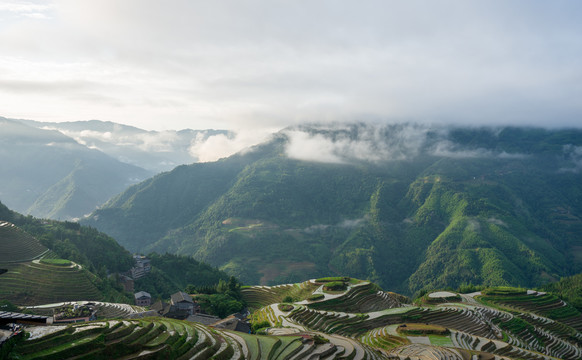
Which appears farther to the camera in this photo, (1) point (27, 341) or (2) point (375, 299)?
(2) point (375, 299)

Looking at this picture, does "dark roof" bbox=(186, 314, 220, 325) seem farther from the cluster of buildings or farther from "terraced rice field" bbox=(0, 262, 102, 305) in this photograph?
"terraced rice field" bbox=(0, 262, 102, 305)

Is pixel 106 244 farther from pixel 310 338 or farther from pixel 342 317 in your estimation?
pixel 310 338

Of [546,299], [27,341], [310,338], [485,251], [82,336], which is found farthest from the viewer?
[485,251]

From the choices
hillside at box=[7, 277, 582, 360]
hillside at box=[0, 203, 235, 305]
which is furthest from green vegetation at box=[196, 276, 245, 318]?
hillside at box=[0, 203, 235, 305]

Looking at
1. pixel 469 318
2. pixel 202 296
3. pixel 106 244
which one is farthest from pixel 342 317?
pixel 106 244

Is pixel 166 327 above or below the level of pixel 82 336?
below

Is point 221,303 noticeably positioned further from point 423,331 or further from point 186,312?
point 423,331

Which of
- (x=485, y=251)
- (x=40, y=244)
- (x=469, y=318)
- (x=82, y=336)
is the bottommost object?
(x=485, y=251)
